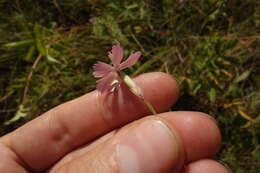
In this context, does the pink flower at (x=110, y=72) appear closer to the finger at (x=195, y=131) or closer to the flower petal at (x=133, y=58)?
the flower petal at (x=133, y=58)

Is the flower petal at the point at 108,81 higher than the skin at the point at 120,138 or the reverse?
higher

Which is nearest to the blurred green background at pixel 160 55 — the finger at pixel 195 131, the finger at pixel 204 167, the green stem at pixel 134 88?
the finger at pixel 195 131

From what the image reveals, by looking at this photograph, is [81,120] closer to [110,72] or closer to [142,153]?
[110,72]

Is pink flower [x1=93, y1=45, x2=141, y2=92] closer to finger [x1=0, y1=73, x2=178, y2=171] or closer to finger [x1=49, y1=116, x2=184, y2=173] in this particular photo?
finger [x1=0, y1=73, x2=178, y2=171]

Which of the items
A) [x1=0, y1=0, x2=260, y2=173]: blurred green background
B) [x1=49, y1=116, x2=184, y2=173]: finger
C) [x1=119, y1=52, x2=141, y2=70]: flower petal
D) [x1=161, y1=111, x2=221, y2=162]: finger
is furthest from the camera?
[x1=0, y1=0, x2=260, y2=173]: blurred green background

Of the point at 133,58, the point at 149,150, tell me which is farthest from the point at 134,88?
the point at 149,150

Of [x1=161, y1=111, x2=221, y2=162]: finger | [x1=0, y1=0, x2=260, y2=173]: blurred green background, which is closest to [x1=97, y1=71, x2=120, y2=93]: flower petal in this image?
[x1=161, y1=111, x2=221, y2=162]: finger

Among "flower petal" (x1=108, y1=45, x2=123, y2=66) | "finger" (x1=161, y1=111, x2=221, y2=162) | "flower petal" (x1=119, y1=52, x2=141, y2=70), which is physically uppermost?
"flower petal" (x1=108, y1=45, x2=123, y2=66)
